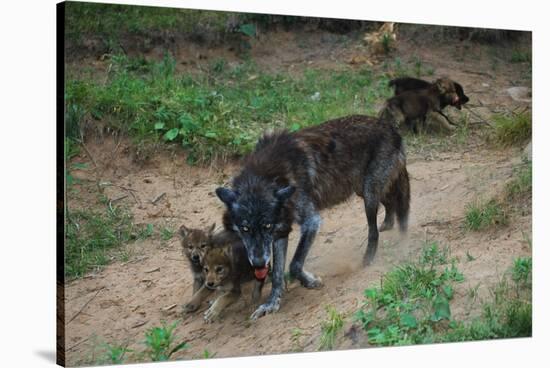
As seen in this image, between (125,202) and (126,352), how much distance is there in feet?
4.07

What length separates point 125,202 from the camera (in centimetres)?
634

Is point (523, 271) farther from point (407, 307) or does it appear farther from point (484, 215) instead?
point (407, 307)

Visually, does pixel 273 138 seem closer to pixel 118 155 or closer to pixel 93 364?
pixel 118 155

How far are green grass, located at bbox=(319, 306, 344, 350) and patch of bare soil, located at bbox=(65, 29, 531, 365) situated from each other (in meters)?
0.05

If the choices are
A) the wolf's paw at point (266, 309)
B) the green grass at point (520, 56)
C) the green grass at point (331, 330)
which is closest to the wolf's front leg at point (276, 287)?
the wolf's paw at point (266, 309)

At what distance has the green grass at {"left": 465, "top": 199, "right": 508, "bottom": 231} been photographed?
284 inches

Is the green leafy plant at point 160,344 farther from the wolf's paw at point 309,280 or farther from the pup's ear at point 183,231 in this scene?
the wolf's paw at point 309,280

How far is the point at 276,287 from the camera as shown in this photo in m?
6.31

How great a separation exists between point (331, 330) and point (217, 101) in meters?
2.34

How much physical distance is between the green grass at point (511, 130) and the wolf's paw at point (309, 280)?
2.40 metres

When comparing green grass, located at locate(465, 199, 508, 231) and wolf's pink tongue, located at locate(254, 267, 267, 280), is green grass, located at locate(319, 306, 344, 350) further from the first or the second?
green grass, located at locate(465, 199, 508, 231)

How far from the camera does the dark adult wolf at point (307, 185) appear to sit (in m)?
5.97

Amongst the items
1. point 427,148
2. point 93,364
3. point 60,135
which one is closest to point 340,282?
point 427,148

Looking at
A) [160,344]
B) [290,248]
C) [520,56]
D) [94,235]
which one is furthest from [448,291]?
[94,235]
